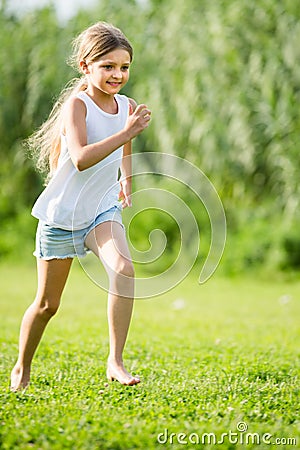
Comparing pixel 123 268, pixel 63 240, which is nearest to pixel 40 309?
pixel 63 240

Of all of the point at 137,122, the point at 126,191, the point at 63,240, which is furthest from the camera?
the point at 126,191

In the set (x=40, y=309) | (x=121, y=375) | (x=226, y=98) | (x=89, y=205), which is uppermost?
(x=226, y=98)

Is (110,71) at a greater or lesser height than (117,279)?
greater

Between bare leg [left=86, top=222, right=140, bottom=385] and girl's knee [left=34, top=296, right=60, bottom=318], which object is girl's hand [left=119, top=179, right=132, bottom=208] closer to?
bare leg [left=86, top=222, right=140, bottom=385]

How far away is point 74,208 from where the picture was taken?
11.5 ft

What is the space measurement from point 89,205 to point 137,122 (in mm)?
474

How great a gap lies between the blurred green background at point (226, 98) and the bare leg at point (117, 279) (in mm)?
6138

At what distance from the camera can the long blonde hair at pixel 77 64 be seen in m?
3.46

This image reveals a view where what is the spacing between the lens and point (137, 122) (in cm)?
328

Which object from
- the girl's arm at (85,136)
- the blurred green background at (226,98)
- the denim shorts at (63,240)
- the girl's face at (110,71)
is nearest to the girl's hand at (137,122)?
the girl's arm at (85,136)

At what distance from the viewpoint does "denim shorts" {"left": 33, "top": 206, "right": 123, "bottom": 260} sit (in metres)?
3.51

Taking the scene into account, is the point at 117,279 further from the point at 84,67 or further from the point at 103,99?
the point at 84,67

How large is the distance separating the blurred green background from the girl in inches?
236

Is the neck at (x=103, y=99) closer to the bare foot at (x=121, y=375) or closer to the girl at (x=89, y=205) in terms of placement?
the girl at (x=89, y=205)
